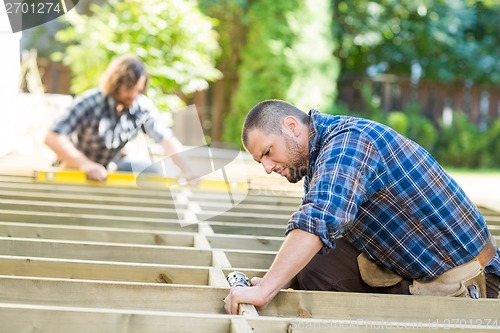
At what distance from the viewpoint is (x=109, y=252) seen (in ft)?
10.1

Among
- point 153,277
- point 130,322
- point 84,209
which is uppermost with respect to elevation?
point 130,322

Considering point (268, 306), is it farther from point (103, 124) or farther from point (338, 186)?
point (103, 124)

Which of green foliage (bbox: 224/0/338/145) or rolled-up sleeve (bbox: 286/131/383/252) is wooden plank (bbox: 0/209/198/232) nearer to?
rolled-up sleeve (bbox: 286/131/383/252)

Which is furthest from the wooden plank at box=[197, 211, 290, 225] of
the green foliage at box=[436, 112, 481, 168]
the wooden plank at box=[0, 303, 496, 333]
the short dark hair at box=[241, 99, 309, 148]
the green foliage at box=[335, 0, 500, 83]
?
the green foliage at box=[335, 0, 500, 83]

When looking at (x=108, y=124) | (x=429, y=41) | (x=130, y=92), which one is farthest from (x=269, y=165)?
(x=429, y=41)

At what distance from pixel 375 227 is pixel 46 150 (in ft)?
21.8

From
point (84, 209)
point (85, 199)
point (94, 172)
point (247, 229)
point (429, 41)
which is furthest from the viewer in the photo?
point (429, 41)

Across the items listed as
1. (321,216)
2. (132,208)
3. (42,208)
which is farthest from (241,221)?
(321,216)

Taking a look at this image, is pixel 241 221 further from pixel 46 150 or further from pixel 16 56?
pixel 46 150

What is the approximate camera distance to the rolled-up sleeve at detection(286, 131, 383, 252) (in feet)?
7.54

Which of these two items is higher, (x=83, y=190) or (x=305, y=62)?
(x=83, y=190)

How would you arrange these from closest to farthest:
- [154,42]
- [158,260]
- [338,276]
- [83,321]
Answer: [83,321] < [338,276] < [158,260] < [154,42]

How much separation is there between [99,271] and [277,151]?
82 centimetres

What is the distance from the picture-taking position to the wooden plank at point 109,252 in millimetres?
3020
